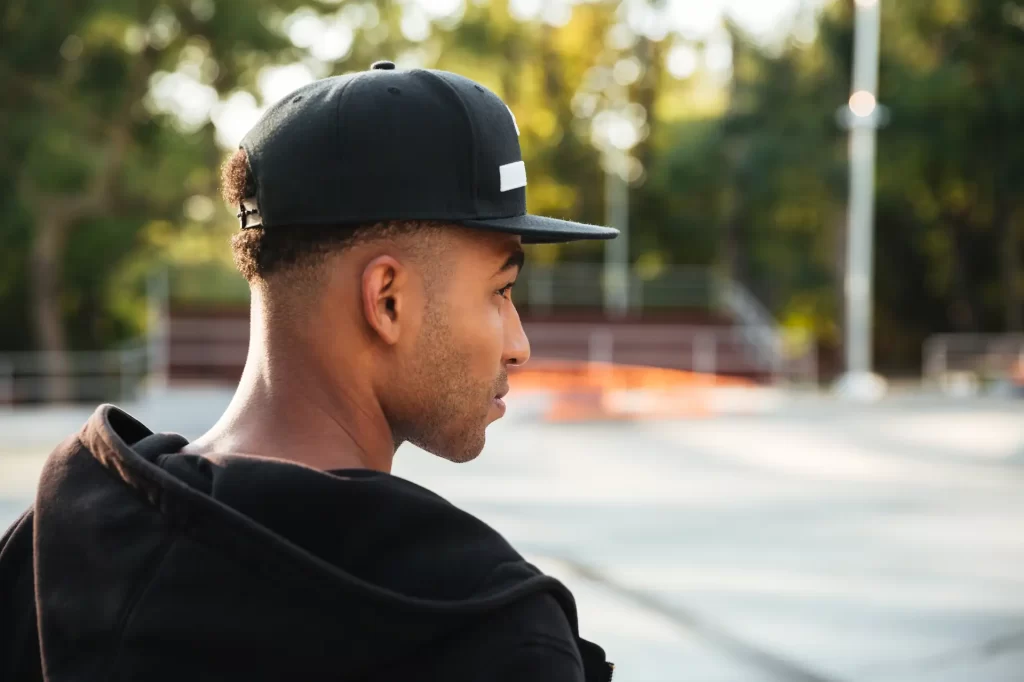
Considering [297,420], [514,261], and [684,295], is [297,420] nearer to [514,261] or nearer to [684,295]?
[514,261]

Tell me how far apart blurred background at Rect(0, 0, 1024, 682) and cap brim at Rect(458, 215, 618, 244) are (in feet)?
13.4

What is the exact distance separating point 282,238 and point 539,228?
0.93 ft

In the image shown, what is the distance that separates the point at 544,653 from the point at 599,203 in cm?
4393

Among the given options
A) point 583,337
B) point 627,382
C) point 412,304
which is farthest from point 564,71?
point 412,304

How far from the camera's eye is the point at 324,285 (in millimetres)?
1356

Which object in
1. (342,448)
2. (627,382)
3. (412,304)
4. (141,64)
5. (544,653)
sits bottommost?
(627,382)

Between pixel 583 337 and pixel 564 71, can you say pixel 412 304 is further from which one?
pixel 564 71

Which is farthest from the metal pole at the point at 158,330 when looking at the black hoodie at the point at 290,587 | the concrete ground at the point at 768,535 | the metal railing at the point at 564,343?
the black hoodie at the point at 290,587

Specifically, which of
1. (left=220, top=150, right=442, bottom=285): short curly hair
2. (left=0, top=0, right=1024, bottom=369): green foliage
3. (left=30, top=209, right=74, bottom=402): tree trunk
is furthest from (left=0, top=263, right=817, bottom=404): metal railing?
(left=220, top=150, right=442, bottom=285): short curly hair

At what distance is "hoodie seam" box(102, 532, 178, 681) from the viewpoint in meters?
1.24

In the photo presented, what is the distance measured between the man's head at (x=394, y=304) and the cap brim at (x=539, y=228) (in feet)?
0.10

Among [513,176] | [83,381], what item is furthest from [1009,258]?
[513,176]

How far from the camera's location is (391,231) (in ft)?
4.35

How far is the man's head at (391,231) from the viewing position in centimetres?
130
